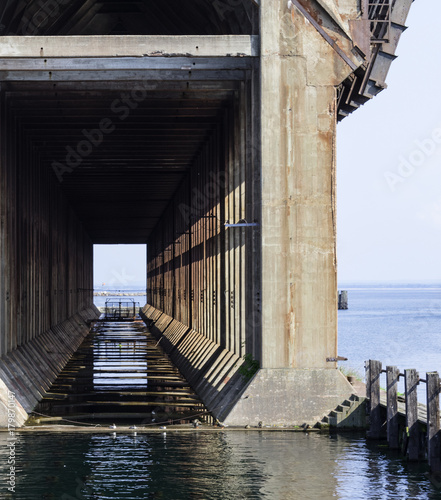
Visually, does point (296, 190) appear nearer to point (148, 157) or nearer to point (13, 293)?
point (13, 293)

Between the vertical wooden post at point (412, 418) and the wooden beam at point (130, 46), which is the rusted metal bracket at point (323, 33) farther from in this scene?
the vertical wooden post at point (412, 418)

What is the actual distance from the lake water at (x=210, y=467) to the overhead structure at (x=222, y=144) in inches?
60.4

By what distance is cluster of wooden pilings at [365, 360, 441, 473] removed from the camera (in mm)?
18844

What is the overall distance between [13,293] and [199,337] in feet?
45.8

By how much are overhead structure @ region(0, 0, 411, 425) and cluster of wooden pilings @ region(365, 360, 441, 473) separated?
1.04 m

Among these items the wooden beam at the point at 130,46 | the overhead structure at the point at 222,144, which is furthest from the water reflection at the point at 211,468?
the wooden beam at the point at 130,46

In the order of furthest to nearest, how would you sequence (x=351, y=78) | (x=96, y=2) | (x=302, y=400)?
1. (x=96, y=2)
2. (x=351, y=78)
3. (x=302, y=400)

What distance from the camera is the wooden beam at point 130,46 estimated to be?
2336 centimetres

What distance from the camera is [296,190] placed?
23.3 metres

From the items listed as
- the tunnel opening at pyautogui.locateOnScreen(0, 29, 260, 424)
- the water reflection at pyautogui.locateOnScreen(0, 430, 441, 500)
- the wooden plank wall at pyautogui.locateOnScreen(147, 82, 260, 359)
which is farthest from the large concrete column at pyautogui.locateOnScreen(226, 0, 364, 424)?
the water reflection at pyautogui.locateOnScreen(0, 430, 441, 500)

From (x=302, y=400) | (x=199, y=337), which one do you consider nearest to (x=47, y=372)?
(x=199, y=337)

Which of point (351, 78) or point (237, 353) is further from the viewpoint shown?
point (237, 353)

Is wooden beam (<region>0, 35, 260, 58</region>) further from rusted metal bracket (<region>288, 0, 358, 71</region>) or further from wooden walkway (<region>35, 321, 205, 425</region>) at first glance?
wooden walkway (<region>35, 321, 205, 425</region>)

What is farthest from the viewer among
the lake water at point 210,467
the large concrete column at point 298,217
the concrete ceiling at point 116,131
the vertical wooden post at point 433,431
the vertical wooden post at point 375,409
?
the concrete ceiling at point 116,131
